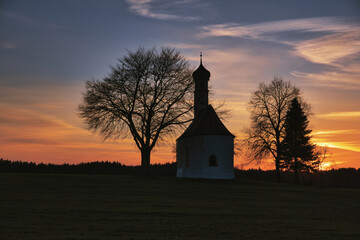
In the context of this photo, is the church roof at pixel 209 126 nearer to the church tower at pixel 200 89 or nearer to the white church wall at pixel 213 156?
the white church wall at pixel 213 156

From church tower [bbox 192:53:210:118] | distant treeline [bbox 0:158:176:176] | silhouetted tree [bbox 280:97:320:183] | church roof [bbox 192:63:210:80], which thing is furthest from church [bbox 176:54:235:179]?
distant treeline [bbox 0:158:176:176]

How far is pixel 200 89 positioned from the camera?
5066 centimetres

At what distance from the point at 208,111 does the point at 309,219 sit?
32.9m

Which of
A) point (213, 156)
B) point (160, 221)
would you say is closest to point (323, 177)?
point (213, 156)

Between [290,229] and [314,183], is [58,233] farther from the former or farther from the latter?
[314,183]

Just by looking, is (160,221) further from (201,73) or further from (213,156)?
(201,73)

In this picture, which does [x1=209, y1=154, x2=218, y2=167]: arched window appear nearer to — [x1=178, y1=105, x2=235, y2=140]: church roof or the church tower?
[x1=178, y1=105, x2=235, y2=140]: church roof

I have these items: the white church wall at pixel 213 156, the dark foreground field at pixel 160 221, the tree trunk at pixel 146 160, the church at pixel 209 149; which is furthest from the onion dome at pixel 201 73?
the dark foreground field at pixel 160 221

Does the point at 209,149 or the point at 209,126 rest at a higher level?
the point at 209,126

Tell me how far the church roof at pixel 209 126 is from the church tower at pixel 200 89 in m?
2.18

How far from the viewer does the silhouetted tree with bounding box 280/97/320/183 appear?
50.6 metres

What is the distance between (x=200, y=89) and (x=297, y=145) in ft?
47.7

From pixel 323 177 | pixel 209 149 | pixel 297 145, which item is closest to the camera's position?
pixel 209 149

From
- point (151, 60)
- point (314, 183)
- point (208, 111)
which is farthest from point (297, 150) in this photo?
point (151, 60)
